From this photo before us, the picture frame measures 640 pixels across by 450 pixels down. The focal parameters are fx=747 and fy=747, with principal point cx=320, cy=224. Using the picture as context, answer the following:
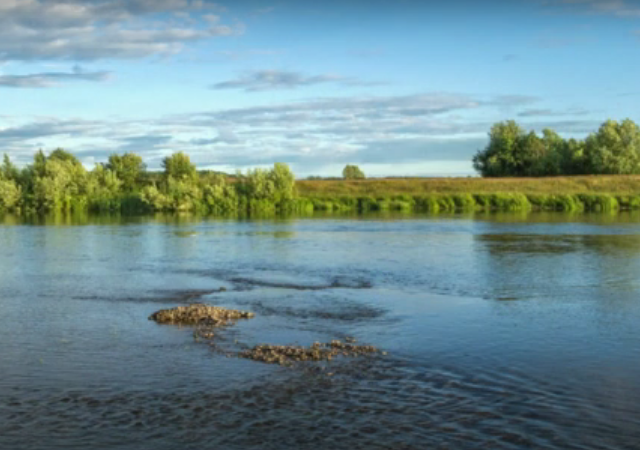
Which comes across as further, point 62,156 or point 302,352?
point 62,156

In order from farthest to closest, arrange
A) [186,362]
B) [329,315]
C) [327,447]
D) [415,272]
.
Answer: [415,272] → [329,315] → [186,362] → [327,447]

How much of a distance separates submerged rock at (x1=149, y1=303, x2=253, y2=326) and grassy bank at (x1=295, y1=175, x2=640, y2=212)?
6169cm

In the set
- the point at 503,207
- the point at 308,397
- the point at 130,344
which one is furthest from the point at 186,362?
the point at 503,207

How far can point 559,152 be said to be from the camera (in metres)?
108

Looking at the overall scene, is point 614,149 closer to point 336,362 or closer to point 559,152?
point 559,152

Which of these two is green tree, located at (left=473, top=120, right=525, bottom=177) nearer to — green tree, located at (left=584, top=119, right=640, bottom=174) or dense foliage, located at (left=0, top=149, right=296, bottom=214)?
green tree, located at (left=584, top=119, right=640, bottom=174)

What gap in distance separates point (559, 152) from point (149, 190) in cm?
6218

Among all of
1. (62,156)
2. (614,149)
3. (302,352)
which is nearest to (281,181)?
(62,156)

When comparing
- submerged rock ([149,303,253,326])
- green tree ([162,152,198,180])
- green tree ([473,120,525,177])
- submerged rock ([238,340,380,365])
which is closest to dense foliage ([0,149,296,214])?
green tree ([162,152,198,180])

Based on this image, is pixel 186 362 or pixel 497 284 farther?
pixel 497 284

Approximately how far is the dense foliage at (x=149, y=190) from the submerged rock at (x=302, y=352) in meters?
62.2

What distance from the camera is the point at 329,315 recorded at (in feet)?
56.9

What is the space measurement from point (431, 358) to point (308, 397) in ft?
10.2

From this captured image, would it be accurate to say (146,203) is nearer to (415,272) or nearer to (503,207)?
(503,207)
